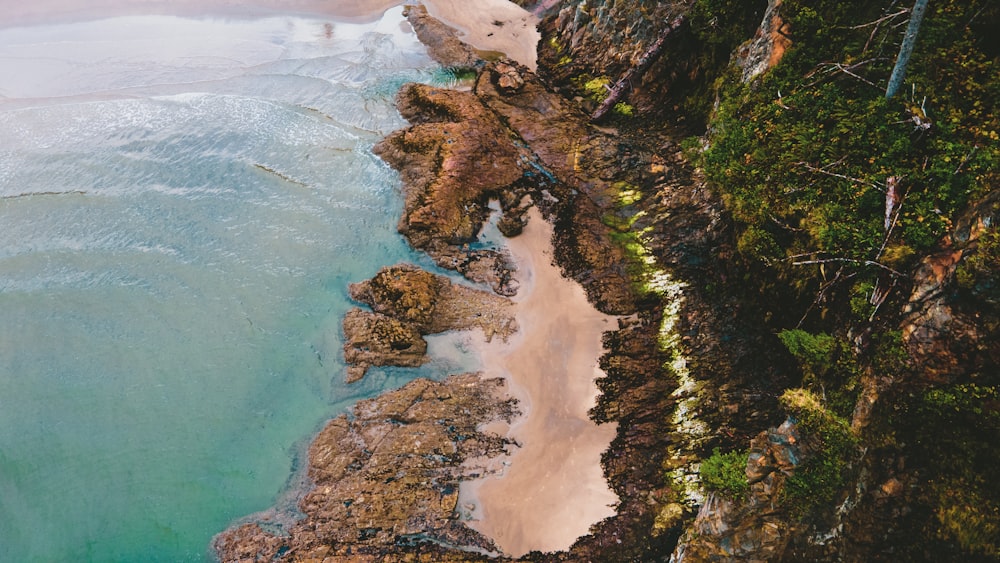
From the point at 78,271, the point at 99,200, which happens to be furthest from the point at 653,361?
the point at 99,200

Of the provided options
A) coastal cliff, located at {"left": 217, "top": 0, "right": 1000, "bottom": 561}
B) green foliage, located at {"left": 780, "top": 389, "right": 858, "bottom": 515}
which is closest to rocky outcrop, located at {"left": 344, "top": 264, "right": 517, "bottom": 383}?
coastal cliff, located at {"left": 217, "top": 0, "right": 1000, "bottom": 561}

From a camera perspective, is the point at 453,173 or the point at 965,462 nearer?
the point at 965,462

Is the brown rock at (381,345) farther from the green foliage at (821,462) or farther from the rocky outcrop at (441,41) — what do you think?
the rocky outcrop at (441,41)

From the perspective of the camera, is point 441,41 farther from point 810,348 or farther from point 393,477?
point 810,348

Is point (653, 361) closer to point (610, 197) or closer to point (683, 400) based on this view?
point (683, 400)

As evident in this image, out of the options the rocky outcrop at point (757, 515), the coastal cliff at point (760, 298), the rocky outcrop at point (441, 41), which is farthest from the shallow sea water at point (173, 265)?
the rocky outcrop at point (757, 515)

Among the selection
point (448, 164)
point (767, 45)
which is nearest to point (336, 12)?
point (448, 164)
